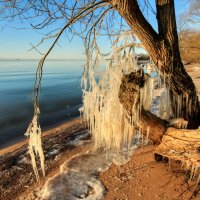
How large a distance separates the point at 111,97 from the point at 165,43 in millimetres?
1309

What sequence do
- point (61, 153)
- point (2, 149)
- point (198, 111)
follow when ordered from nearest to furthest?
point (198, 111), point (61, 153), point (2, 149)

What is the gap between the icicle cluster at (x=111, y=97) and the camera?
462 centimetres

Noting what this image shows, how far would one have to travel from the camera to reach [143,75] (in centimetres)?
438

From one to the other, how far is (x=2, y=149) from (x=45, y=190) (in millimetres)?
3909

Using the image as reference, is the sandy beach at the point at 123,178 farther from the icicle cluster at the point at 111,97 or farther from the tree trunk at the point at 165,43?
the tree trunk at the point at 165,43

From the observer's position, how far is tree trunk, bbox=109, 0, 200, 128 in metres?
4.17

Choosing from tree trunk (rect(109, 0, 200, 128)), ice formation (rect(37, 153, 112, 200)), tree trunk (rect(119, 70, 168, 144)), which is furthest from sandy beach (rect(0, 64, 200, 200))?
tree trunk (rect(109, 0, 200, 128))

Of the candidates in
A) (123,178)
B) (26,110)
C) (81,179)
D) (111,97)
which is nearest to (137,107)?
(111,97)

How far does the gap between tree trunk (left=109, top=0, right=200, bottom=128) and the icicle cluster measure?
0.40 meters

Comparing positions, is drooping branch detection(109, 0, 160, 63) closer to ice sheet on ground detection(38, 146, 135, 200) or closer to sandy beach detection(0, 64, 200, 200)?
sandy beach detection(0, 64, 200, 200)

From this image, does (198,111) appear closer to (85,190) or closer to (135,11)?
(135,11)

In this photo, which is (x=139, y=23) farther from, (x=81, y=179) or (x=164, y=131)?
(x=81, y=179)

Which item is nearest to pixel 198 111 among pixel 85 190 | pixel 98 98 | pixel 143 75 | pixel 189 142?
pixel 189 142

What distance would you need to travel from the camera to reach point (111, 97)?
4.64 m
